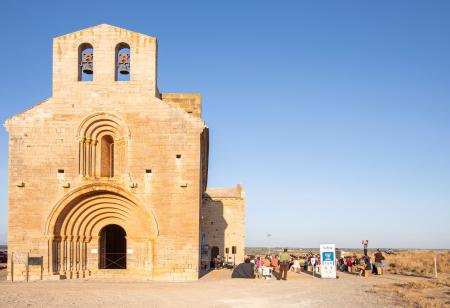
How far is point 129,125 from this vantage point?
22391mm

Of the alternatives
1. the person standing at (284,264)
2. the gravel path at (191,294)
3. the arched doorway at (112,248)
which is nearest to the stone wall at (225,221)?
the arched doorway at (112,248)

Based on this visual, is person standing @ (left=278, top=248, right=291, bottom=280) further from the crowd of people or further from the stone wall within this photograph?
the stone wall

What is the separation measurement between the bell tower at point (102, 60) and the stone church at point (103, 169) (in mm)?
44

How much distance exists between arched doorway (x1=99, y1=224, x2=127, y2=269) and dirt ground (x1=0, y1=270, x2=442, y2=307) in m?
3.92

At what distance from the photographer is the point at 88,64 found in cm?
2305

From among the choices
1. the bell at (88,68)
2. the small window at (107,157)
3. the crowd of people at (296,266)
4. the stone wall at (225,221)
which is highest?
the bell at (88,68)

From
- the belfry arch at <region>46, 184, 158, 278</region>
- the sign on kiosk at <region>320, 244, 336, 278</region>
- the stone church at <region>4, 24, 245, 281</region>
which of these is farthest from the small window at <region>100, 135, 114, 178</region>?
the sign on kiosk at <region>320, 244, 336, 278</region>

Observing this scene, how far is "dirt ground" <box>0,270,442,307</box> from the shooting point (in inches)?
544

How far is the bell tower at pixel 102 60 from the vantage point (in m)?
22.7

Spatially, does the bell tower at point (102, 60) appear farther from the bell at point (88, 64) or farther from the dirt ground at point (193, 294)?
the dirt ground at point (193, 294)

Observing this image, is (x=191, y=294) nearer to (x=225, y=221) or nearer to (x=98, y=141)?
(x=98, y=141)

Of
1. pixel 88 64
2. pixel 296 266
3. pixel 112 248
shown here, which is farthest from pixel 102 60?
pixel 296 266

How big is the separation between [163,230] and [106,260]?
4.85 metres

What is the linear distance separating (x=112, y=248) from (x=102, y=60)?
9906 mm
